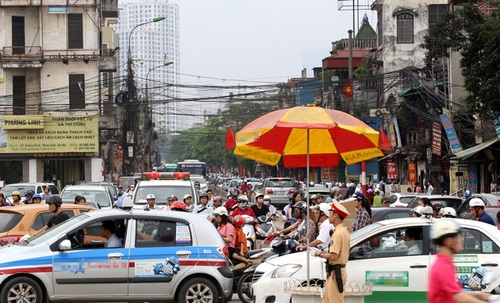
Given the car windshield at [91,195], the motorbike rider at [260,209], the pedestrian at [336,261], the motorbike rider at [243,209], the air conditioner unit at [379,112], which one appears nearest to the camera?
the pedestrian at [336,261]

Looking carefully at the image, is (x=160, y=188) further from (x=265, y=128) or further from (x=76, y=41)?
(x=76, y=41)

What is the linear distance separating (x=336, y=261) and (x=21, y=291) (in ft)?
15.4

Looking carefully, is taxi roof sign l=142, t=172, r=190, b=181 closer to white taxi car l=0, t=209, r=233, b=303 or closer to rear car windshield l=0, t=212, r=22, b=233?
rear car windshield l=0, t=212, r=22, b=233

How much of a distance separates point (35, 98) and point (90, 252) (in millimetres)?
45598

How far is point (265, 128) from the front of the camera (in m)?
12.5

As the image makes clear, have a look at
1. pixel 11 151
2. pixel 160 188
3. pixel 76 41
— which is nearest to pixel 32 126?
pixel 11 151

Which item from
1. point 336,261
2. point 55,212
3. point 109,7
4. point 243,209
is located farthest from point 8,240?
point 109,7

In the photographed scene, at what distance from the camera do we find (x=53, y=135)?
5553 cm

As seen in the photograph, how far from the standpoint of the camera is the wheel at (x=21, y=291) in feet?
41.6

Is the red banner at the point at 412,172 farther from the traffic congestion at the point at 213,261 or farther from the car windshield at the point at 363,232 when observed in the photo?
the car windshield at the point at 363,232

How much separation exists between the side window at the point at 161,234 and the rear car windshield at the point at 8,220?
3775 millimetres

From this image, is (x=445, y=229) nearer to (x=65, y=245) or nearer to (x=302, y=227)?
(x=65, y=245)

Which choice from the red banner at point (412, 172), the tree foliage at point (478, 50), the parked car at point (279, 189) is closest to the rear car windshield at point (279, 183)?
the parked car at point (279, 189)

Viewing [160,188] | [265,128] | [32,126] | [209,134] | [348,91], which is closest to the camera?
[265,128]
